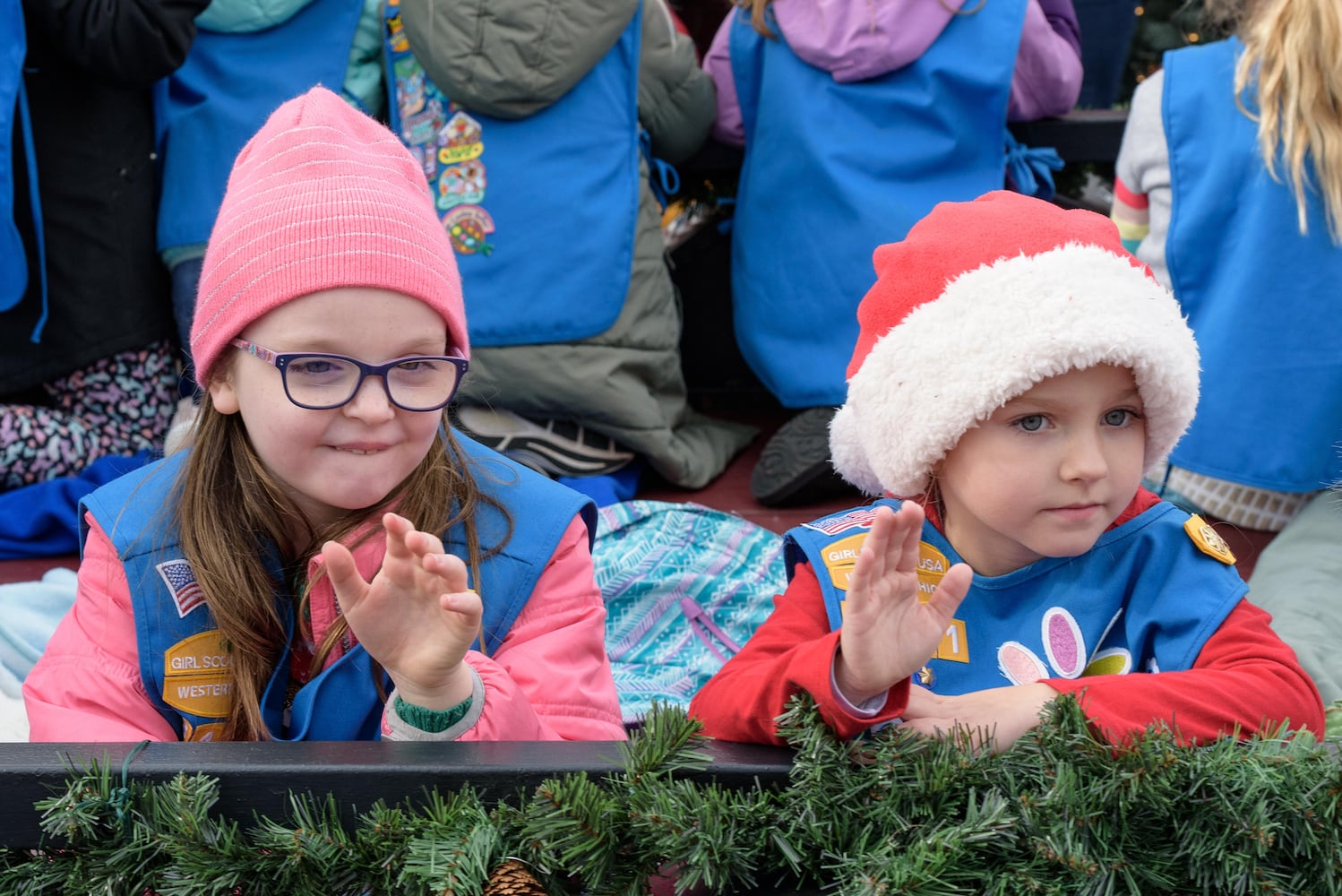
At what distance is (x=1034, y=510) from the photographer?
59.1 inches

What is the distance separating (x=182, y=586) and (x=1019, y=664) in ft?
3.42

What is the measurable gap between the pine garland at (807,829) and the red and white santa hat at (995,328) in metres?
0.43

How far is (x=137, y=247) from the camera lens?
3.16 meters

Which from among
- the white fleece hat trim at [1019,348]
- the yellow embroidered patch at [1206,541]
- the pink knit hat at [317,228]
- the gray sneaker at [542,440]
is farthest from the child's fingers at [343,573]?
the gray sneaker at [542,440]

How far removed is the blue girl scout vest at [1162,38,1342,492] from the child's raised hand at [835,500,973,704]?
171 cm

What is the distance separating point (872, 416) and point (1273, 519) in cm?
155

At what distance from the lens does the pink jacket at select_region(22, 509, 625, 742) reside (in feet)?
5.22

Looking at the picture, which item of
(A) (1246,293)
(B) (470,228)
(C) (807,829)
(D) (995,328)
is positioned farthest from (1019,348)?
(B) (470,228)

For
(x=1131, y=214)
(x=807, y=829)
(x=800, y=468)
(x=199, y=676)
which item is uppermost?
(x=807, y=829)

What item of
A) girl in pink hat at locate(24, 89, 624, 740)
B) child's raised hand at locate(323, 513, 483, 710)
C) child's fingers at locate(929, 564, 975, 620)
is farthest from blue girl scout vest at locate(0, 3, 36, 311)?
child's fingers at locate(929, 564, 975, 620)

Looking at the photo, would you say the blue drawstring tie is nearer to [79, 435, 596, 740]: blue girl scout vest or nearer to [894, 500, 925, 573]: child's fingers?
[79, 435, 596, 740]: blue girl scout vest

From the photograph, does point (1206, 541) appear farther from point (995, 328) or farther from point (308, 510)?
point (308, 510)

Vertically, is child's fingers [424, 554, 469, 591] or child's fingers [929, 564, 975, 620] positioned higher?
child's fingers [929, 564, 975, 620]

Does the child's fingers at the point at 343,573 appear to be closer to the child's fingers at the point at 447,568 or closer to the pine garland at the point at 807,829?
the child's fingers at the point at 447,568
